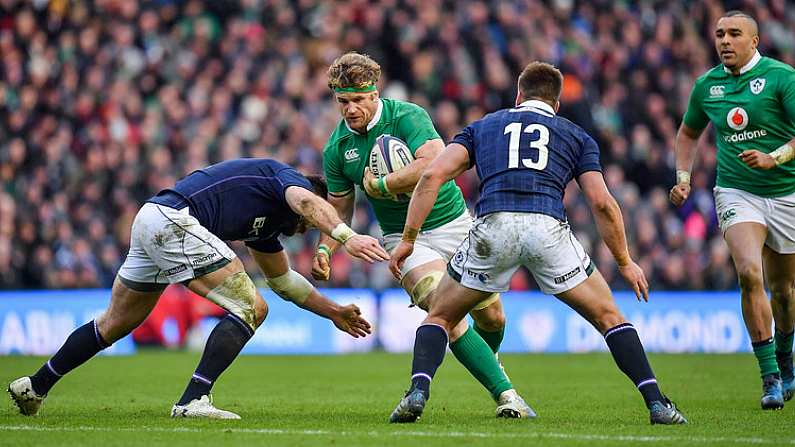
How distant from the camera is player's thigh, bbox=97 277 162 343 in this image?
939cm

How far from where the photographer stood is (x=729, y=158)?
1051 centimetres

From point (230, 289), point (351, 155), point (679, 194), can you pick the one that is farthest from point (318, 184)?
point (679, 194)

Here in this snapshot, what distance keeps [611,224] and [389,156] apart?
210 centimetres

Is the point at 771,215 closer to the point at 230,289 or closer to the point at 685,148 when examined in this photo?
the point at 685,148

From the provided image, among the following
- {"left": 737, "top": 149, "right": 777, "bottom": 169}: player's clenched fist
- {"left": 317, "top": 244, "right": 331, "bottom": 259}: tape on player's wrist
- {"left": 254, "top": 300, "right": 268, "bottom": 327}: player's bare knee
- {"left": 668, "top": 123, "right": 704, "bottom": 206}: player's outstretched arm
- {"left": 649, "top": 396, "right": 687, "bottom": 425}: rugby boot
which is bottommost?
{"left": 649, "top": 396, "right": 687, "bottom": 425}: rugby boot

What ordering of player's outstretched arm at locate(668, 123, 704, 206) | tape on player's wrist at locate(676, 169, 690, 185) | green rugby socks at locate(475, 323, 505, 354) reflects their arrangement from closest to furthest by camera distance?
green rugby socks at locate(475, 323, 505, 354) < tape on player's wrist at locate(676, 169, 690, 185) < player's outstretched arm at locate(668, 123, 704, 206)

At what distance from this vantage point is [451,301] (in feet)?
27.7

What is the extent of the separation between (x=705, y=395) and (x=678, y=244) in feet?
→ 35.1

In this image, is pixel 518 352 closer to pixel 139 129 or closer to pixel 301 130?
pixel 301 130

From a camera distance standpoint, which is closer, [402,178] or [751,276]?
[402,178]

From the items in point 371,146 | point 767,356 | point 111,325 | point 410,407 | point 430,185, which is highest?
point 371,146

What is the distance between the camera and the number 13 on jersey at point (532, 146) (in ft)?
27.0

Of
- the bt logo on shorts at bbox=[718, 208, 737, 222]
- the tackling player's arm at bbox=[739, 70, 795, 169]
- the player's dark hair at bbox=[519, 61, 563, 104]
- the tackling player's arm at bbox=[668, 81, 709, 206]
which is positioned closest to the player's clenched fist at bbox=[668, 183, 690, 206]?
the tackling player's arm at bbox=[668, 81, 709, 206]

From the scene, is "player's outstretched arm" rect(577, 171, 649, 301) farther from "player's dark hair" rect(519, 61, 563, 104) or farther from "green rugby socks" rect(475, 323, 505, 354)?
"green rugby socks" rect(475, 323, 505, 354)
